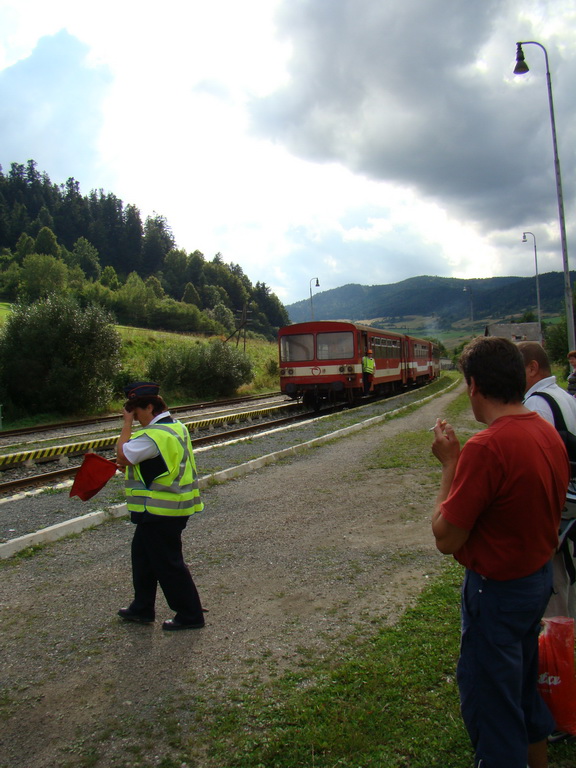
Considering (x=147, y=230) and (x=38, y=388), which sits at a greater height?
(x=147, y=230)

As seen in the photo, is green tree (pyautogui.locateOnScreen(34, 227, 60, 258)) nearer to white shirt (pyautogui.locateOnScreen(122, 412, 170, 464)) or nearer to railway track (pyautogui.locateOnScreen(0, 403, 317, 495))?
railway track (pyautogui.locateOnScreen(0, 403, 317, 495))

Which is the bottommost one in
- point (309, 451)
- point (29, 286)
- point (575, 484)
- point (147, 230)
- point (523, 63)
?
point (309, 451)

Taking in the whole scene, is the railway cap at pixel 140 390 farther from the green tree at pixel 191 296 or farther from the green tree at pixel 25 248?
the green tree at pixel 25 248

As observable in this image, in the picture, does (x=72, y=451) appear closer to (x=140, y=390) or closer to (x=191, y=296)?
(x=140, y=390)

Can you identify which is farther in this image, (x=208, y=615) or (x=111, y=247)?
(x=111, y=247)

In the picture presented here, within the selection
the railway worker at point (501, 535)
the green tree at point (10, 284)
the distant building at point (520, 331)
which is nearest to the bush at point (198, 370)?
the distant building at point (520, 331)

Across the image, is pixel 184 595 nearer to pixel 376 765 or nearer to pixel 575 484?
pixel 376 765

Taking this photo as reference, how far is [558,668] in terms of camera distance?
2641 millimetres

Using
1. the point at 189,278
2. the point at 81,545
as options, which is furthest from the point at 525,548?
the point at 189,278

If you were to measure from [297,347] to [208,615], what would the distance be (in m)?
16.6

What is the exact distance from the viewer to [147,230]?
5920 inches

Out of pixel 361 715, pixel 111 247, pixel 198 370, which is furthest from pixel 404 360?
pixel 111 247

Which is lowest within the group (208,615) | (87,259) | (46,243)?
(208,615)

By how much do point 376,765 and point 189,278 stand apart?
138359 millimetres
